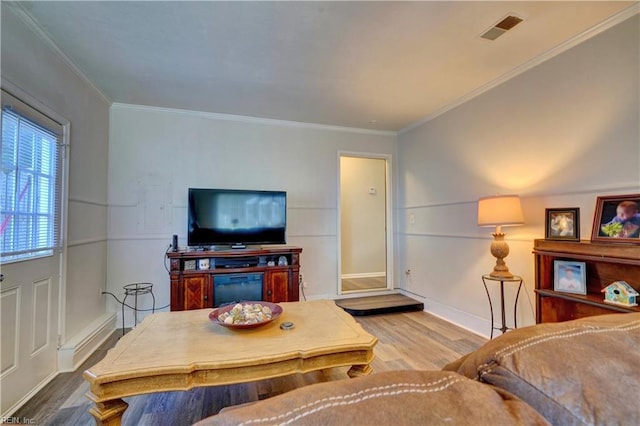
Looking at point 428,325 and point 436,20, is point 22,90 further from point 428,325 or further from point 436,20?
point 428,325

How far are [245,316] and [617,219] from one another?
2.48 m

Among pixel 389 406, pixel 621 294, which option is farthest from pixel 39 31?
pixel 621 294

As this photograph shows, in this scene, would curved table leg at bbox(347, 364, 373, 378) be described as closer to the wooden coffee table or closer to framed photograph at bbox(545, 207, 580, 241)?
the wooden coffee table

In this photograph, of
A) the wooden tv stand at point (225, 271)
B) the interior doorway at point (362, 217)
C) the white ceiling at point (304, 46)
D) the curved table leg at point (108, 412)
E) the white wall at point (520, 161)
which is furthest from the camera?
the interior doorway at point (362, 217)

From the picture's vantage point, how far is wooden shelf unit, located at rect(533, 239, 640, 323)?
1818mm

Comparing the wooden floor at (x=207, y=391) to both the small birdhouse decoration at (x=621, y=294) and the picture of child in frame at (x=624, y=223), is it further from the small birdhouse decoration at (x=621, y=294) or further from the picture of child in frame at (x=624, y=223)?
the picture of child in frame at (x=624, y=223)

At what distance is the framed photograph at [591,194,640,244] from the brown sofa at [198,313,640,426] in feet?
6.21

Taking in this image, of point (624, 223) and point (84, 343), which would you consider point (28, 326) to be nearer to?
point (84, 343)

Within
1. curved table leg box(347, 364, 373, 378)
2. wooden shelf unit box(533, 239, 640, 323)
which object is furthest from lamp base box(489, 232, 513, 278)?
curved table leg box(347, 364, 373, 378)

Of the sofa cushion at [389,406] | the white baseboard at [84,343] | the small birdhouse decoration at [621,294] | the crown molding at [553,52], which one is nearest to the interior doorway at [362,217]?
the crown molding at [553,52]

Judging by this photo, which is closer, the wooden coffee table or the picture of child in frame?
the wooden coffee table

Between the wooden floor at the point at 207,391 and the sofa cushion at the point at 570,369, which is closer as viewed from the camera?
the sofa cushion at the point at 570,369

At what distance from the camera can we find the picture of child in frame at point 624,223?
1.83 metres

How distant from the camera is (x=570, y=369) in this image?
440mm
